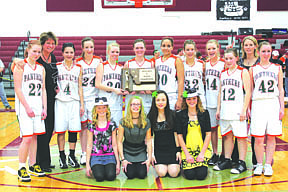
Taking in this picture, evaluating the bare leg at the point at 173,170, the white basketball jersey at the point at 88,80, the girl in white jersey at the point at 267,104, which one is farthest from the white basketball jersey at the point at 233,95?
the white basketball jersey at the point at 88,80

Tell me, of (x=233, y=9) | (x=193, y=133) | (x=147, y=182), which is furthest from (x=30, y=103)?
(x=233, y=9)

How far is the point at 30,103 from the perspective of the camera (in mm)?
3865

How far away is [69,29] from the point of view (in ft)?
50.4

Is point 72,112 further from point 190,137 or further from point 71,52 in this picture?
point 190,137

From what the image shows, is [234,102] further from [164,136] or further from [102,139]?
[102,139]

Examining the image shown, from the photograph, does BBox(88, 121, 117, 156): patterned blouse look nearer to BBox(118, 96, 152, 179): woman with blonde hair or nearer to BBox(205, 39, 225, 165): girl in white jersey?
BBox(118, 96, 152, 179): woman with blonde hair

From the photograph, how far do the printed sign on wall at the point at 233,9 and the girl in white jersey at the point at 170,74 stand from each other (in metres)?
11.7

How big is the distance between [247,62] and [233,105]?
2.23 feet

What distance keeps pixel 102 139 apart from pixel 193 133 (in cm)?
111

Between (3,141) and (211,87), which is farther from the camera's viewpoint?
(3,141)

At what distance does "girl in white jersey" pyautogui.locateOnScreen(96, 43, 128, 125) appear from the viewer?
4332 millimetres

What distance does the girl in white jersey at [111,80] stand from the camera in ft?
14.2

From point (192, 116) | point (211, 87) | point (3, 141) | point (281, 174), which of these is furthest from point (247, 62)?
point (3, 141)

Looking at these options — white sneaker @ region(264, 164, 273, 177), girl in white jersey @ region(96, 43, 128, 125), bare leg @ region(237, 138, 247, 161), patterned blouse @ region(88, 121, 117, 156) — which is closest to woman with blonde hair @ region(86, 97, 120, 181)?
patterned blouse @ region(88, 121, 117, 156)
